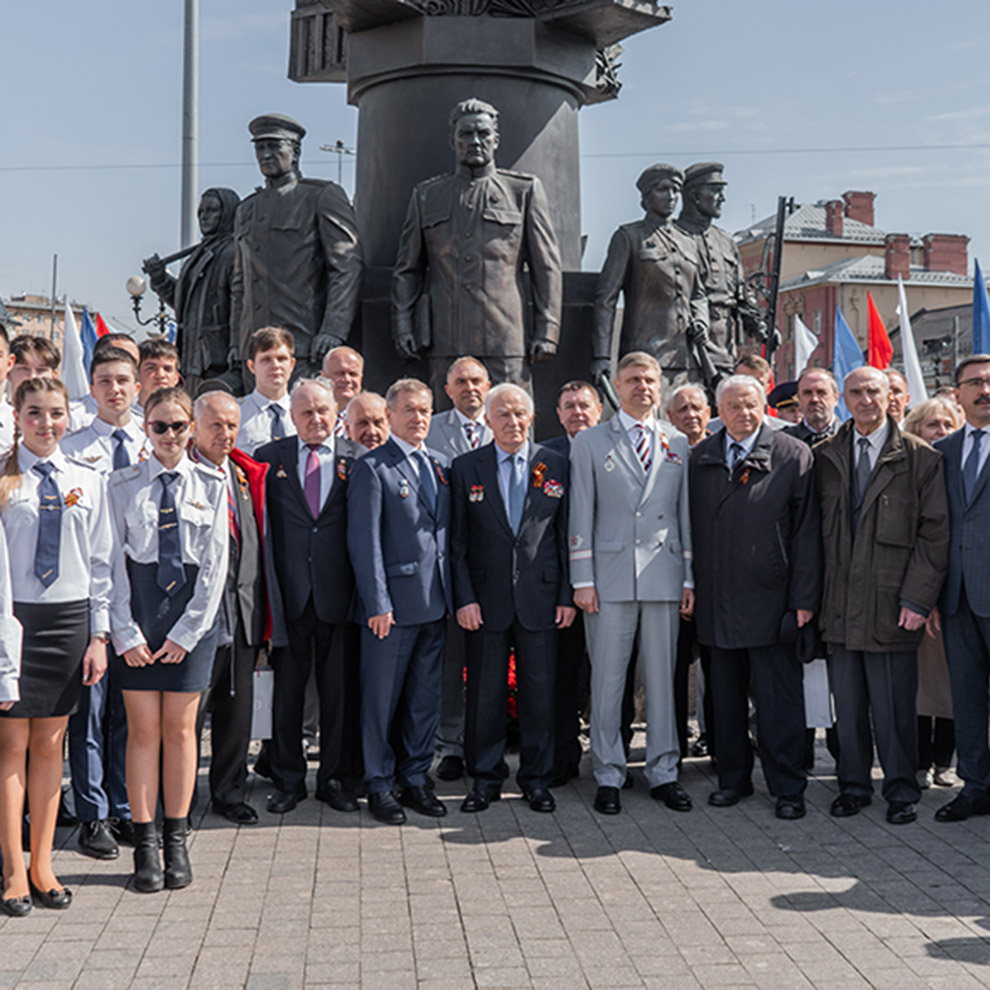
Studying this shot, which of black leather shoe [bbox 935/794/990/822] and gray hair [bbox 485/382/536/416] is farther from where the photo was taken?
gray hair [bbox 485/382/536/416]

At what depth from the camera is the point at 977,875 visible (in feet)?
17.3

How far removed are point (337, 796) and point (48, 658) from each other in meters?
1.83

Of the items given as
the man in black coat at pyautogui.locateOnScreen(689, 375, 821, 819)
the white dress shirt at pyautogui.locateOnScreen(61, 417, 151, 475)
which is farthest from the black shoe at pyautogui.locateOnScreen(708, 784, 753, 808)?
the white dress shirt at pyautogui.locateOnScreen(61, 417, 151, 475)

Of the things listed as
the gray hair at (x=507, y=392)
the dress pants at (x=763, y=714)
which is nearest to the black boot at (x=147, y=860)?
the gray hair at (x=507, y=392)

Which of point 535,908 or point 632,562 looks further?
point 632,562

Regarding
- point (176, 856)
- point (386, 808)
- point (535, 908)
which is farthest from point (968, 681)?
point (176, 856)

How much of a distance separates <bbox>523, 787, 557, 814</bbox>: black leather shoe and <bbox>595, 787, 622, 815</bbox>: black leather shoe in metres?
0.21

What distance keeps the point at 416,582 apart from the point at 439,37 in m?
4.62

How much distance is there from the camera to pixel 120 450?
611 cm

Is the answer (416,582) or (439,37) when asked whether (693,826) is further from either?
(439,37)

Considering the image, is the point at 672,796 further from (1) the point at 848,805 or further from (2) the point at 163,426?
(2) the point at 163,426

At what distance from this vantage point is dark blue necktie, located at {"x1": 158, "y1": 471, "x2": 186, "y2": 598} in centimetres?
518

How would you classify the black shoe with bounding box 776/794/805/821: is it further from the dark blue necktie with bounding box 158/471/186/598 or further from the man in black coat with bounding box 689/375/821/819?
the dark blue necktie with bounding box 158/471/186/598

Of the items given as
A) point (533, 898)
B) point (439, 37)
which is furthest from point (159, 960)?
point (439, 37)
